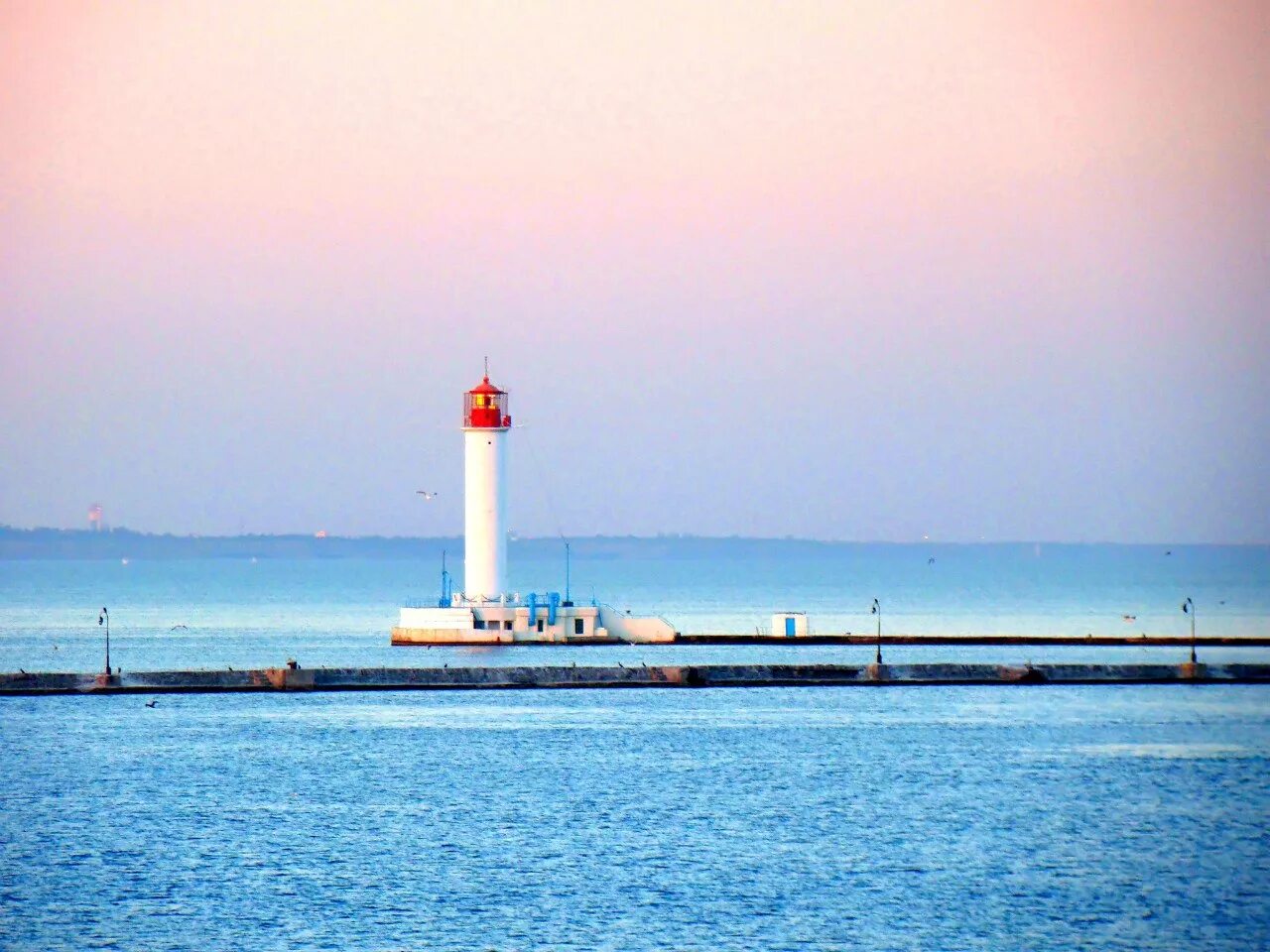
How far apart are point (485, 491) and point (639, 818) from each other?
33.0 meters

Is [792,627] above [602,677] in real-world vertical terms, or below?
above

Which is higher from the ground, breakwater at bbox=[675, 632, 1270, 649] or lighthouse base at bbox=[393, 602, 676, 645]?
lighthouse base at bbox=[393, 602, 676, 645]

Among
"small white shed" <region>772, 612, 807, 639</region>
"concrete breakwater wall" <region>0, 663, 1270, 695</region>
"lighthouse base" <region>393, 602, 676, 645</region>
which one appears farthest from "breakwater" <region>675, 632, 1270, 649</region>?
"concrete breakwater wall" <region>0, 663, 1270, 695</region>

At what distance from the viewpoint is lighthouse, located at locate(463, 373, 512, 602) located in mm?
74125

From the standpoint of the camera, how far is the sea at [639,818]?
32312 millimetres

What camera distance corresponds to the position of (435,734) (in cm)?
5662

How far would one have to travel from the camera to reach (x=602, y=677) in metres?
66.9

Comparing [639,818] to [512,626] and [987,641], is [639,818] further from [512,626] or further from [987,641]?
[987,641]

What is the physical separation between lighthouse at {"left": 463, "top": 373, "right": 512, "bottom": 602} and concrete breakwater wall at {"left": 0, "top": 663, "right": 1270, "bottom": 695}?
8.57m

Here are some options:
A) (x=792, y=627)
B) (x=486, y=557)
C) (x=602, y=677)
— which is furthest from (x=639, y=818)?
(x=792, y=627)

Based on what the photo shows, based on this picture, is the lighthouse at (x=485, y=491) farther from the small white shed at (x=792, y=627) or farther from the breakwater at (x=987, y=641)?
the small white shed at (x=792, y=627)

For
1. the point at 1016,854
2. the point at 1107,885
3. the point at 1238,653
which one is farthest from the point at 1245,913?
the point at 1238,653

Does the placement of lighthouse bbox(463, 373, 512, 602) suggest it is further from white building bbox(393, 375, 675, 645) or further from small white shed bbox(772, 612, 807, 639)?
small white shed bbox(772, 612, 807, 639)

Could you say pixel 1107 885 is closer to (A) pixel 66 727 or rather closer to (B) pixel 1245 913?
(B) pixel 1245 913
